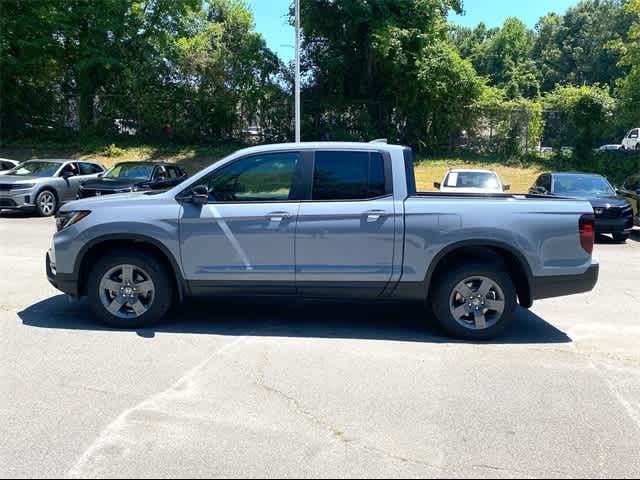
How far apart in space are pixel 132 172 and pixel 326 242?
11359mm

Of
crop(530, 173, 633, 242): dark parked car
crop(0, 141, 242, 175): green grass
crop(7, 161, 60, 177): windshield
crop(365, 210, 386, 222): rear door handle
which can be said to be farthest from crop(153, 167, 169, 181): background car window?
crop(365, 210, 386, 222): rear door handle

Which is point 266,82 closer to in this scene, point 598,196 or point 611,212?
point 598,196

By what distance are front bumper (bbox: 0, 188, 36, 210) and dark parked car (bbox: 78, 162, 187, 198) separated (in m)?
1.43

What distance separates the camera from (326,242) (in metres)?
5.56

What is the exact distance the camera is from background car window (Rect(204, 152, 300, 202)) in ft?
18.8

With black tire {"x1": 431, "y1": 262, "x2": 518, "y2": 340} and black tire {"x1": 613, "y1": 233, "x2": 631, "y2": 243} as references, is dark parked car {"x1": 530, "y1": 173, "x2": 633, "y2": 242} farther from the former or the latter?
black tire {"x1": 431, "y1": 262, "x2": 518, "y2": 340}

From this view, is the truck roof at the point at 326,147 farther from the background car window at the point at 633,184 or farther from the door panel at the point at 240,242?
the background car window at the point at 633,184

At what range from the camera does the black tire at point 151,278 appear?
18.8 feet

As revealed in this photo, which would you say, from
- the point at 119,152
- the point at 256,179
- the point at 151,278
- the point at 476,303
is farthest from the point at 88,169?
the point at 476,303

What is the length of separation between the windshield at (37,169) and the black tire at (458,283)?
1361 cm

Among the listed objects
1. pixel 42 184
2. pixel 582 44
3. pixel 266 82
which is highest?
pixel 582 44

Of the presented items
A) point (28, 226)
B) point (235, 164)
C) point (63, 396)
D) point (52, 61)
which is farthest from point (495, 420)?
point (52, 61)

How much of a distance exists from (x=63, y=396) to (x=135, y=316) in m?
1.66

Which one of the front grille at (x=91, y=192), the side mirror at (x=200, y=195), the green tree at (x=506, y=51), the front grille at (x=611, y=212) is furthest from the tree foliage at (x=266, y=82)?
the green tree at (x=506, y=51)
